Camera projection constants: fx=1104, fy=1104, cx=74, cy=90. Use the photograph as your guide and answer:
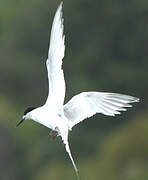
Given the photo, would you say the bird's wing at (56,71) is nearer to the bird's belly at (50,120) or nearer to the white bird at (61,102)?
the white bird at (61,102)

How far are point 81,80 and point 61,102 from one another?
28.2 meters

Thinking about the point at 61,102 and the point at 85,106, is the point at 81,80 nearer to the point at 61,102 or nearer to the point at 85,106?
the point at 85,106

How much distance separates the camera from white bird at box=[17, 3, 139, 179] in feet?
32.7

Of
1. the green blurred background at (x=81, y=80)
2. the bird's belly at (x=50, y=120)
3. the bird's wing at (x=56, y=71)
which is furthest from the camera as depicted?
the green blurred background at (x=81, y=80)

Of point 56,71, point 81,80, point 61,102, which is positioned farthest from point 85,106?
point 81,80

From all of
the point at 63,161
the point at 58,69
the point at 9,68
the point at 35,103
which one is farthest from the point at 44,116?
the point at 9,68

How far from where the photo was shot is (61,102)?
10.1 m

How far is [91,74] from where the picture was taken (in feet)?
131

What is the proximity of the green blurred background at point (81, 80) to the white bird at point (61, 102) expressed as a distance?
584 inches

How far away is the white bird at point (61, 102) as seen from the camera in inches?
392

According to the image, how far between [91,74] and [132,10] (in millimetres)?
3135

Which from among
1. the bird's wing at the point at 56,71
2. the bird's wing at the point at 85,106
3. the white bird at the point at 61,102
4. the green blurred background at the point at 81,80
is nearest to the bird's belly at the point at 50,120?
the white bird at the point at 61,102

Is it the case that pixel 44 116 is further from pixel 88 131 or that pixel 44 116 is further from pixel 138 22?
pixel 138 22

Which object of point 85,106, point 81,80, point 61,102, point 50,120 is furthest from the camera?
point 81,80
